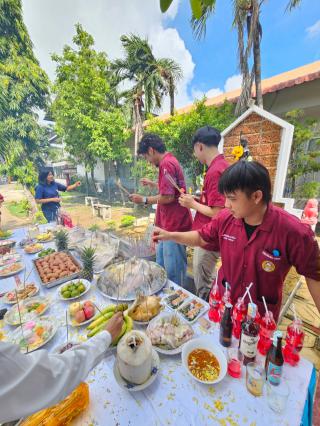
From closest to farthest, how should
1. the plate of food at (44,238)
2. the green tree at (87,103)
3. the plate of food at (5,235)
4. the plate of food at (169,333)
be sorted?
the plate of food at (169,333), the plate of food at (44,238), the plate of food at (5,235), the green tree at (87,103)

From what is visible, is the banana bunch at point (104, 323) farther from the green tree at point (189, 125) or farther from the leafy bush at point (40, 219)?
the green tree at point (189, 125)

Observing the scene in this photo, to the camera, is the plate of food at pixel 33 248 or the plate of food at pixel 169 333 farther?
the plate of food at pixel 33 248

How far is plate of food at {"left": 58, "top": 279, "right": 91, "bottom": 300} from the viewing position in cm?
164

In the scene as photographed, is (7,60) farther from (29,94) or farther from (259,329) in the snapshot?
(259,329)

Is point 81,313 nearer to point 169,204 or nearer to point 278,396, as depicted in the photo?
point 278,396

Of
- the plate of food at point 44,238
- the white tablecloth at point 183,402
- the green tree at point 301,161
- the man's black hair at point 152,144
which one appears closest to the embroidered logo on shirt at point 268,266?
the white tablecloth at point 183,402

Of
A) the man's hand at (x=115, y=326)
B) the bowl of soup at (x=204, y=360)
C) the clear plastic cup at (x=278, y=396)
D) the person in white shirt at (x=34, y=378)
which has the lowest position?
the bowl of soup at (x=204, y=360)

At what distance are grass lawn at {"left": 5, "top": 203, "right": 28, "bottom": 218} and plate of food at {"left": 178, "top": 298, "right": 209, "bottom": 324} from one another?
9290 millimetres

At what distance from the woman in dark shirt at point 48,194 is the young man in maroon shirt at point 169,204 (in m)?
2.71

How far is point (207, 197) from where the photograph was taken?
2143 millimetres

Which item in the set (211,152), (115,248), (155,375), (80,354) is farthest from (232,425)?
(211,152)

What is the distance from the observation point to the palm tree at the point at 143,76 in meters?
8.28

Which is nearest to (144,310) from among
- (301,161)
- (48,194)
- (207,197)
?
(207,197)

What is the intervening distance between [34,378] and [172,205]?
2.14m
